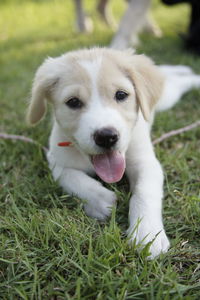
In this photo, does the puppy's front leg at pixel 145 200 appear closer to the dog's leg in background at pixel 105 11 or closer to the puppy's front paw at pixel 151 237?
the puppy's front paw at pixel 151 237

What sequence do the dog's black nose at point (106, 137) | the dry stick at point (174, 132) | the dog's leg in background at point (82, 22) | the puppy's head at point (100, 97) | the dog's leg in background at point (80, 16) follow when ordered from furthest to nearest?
the dog's leg in background at point (82, 22)
the dog's leg in background at point (80, 16)
the dry stick at point (174, 132)
the puppy's head at point (100, 97)
the dog's black nose at point (106, 137)

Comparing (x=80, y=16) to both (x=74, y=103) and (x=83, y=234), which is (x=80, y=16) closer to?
(x=74, y=103)

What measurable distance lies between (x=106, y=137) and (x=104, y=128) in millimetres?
60

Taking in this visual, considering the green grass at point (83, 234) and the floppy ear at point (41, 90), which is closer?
the green grass at point (83, 234)

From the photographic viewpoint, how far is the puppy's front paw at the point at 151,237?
200cm

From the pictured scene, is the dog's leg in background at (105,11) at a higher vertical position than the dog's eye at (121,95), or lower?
lower

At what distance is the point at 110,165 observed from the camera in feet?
8.13

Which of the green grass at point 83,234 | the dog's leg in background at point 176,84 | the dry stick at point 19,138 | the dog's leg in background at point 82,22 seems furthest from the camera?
the dog's leg in background at point 82,22

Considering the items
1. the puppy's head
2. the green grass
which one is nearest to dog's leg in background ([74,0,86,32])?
the green grass

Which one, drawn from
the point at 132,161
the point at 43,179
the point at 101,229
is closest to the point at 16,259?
the point at 101,229

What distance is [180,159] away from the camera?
3156 millimetres

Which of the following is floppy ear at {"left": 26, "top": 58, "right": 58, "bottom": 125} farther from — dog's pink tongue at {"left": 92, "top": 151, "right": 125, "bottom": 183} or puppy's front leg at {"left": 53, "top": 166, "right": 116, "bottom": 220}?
dog's pink tongue at {"left": 92, "top": 151, "right": 125, "bottom": 183}

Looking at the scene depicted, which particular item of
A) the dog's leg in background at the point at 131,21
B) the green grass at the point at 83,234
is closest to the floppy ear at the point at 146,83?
the green grass at the point at 83,234

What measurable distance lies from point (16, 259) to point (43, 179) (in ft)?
3.26
